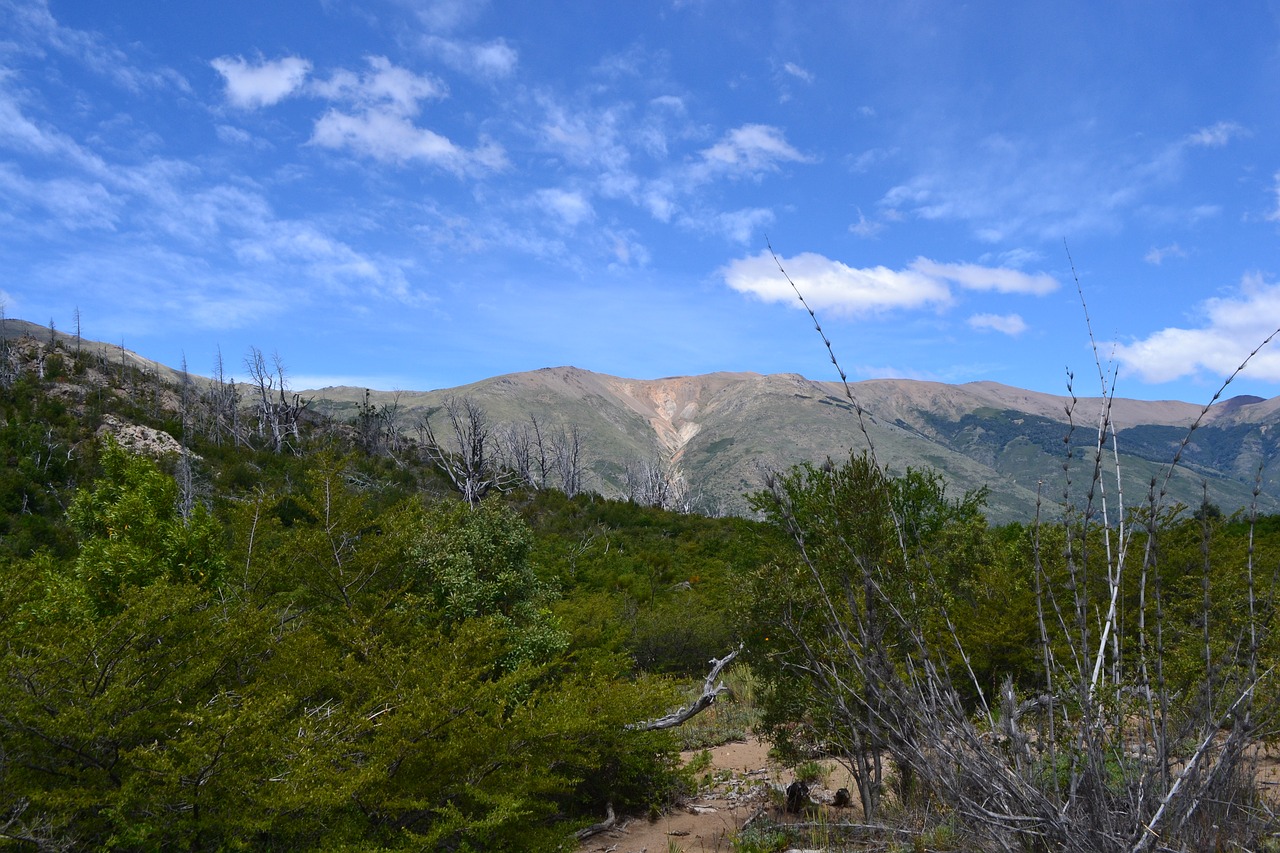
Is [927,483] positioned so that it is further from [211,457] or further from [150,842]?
[211,457]

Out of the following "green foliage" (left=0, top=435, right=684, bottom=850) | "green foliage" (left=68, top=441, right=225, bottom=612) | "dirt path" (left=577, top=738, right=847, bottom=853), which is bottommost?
"dirt path" (left=577, top=738, right=847, bottom=853)

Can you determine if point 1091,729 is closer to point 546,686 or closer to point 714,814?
point 546,686

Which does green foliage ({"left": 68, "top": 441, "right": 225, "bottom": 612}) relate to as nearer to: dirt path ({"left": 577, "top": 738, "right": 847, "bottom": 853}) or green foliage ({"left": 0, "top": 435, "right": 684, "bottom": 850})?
green foliage ({"left": 0, "top": 435, "right": 684, "bottom": 850})

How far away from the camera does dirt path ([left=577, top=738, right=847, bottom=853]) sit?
28.4 feet

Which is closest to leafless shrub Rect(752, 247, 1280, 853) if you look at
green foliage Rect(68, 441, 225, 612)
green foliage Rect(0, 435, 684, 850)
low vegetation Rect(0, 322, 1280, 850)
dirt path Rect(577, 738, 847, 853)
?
low vegetation Rect(0, 322, 1280, 850)

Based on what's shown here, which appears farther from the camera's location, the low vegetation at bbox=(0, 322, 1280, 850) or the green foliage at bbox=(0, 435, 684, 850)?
the green foliage at bbox=(0, 435, 684, 850)

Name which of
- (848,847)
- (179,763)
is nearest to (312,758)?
(179,763)

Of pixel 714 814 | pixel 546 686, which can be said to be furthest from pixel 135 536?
pixel 714 814

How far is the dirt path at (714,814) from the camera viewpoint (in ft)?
28.4

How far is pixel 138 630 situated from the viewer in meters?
5.56

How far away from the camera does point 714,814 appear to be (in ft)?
32.3

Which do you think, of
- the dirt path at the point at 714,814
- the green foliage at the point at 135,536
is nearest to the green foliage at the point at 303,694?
the green foliage at the point at 135,536

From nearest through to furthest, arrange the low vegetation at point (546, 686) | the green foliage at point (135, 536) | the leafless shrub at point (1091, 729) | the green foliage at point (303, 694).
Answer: the leafless shrub at point (1091, 729) → the low vegetation at point (546, 686) → the green foliage at point (303, 694) → the green foliage at point (135, 536)

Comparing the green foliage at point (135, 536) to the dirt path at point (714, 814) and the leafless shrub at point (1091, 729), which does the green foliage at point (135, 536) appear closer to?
the dirt path at point (714, 814)
